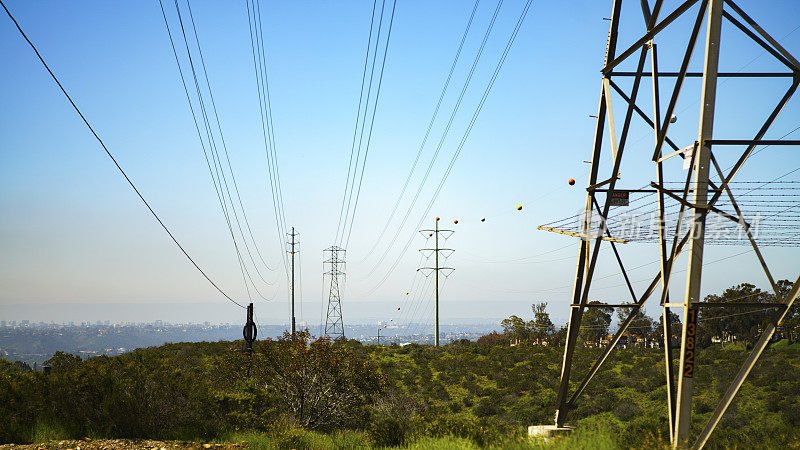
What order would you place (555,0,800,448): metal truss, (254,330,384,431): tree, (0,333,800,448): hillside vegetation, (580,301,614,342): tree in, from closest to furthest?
1. (555,0,800,448): metal truss
2. (0,333,800,448): hillside vegetation
3. (254,330,384,431): tree
4. (580,301,614,342): tree

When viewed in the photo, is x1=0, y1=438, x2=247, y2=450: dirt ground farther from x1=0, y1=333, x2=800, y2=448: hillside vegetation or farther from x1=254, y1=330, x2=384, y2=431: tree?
x1=254, y1=330, x2=384, y2=431: tree

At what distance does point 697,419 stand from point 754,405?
396 cm

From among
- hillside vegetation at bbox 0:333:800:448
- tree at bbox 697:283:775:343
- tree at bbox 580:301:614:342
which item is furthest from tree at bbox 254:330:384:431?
tree at bbox 580:301:614:342

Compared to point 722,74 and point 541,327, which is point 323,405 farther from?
point 541,327

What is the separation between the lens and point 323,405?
21828mm

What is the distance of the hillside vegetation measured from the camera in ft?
51.8

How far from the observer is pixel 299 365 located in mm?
21578

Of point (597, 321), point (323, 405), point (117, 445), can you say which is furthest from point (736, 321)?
point (117, 445)

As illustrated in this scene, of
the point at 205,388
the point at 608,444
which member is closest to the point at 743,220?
the point at 608,444

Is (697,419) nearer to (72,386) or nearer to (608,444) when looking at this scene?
(608,444)

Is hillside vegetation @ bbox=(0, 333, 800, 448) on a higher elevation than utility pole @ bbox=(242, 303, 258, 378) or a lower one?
lower

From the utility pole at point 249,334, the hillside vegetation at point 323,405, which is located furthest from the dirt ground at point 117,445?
the utility pole at point 249,334

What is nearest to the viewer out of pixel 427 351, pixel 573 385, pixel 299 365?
pixel 299 365

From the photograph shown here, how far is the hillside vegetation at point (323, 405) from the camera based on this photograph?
1579 cm
